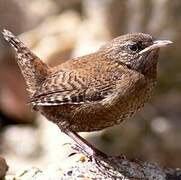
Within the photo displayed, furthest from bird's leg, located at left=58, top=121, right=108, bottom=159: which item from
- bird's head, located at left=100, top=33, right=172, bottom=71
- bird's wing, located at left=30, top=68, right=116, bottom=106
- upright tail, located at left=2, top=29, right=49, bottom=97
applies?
bird's head, located at left=100, top=33, right=172, bottom=71

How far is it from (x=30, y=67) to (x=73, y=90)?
16.7 inches

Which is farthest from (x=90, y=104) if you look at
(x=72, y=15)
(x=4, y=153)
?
(x=72, y=15)

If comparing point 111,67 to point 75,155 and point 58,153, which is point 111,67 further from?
point 58,153

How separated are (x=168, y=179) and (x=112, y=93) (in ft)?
2.26

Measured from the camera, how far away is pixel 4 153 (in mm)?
11258

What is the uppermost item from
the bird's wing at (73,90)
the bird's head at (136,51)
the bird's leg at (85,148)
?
the bird's head at (136,51)

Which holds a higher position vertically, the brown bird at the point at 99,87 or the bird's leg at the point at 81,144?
the brown bird at the point at 99,87

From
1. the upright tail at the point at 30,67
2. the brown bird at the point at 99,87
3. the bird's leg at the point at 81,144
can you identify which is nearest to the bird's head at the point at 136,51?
the brown bird at the point at 99,87

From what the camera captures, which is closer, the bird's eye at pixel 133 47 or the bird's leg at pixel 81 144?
the bird's leg at pixel 81 144

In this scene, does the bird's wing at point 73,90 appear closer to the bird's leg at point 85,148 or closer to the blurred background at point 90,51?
the bird's leg at point 85,148

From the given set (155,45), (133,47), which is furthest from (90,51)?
(155,45)

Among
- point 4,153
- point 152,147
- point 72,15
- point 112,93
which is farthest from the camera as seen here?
point 72,15

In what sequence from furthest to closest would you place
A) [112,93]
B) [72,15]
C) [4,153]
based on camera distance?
1. [72,15]
2. [4,153]
3. [112,93]

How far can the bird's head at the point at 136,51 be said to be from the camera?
18.6 feet
